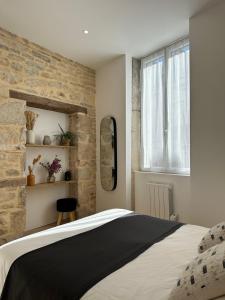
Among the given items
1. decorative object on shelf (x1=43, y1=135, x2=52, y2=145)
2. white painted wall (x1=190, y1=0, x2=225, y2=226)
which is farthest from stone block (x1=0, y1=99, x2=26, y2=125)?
white painted wall (x1=190, y1=0, x2=225, y2=226)

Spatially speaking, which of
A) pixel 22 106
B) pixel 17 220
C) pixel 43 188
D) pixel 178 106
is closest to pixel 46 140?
pixel 22 106

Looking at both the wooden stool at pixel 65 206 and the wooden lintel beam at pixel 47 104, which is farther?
the wooden stool at pixel 65 206

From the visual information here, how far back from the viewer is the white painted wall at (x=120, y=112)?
3639 millimetres

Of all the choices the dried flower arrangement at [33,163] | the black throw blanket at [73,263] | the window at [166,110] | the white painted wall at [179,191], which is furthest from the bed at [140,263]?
the dried flower arrangement at [33,163]

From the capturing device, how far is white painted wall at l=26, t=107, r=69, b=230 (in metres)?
3.43

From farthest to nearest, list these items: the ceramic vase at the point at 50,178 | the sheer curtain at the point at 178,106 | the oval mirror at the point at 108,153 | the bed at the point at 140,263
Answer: the oval mirror at the point at 108,153
the ceramic vase at the point at 50,178
the sheer curtain at the point at 178,106
the bed at the point at 140,263

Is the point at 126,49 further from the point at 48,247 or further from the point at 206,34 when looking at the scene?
the point at 48,247

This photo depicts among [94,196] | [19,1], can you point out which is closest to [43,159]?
[94,196]

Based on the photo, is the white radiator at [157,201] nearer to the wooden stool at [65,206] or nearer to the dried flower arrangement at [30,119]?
the wooden stool at [65,206]

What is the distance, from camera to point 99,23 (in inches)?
110

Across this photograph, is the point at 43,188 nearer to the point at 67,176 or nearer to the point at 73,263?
the point at 67,176

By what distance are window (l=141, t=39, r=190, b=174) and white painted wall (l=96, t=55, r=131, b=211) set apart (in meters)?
0.32

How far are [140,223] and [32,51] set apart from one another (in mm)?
2880

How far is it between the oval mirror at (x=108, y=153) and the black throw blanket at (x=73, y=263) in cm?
206
